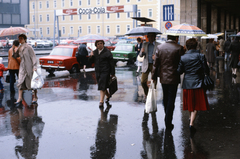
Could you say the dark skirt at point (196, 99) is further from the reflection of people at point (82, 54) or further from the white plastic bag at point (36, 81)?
the reflection of people at point (82, 54)

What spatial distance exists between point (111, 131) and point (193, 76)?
1822mm

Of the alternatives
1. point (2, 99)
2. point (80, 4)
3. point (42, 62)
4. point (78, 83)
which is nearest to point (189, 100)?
point (2, 99)

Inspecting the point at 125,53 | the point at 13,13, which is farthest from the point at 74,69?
the point at 13,13

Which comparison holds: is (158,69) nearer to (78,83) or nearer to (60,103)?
(60,103)

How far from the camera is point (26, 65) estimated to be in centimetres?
908

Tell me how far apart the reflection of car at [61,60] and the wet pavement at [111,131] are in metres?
6.86

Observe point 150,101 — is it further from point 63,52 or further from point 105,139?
point 63,52

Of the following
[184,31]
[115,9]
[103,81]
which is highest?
[115,9]

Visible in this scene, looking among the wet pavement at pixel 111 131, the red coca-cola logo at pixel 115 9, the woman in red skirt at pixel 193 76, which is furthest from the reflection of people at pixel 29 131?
the red coca-cola logo at pixel 115 9

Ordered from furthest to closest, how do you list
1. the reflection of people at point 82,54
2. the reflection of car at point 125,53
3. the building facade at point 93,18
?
the building facade at point 93,18 < the reflection of car at point 125,53 < the reflection of people at point 82,54

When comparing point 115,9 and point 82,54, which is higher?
point 115,9

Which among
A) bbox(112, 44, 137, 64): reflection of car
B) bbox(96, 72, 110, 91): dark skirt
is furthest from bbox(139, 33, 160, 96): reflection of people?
bbox(112, 44, 137, 64): reflection of car

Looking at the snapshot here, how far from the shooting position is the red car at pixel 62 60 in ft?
55.0

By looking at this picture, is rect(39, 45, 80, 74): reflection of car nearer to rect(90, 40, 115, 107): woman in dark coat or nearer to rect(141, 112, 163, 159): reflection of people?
rect(90, 40, 115, 107): woman in dark coat
